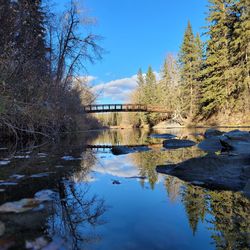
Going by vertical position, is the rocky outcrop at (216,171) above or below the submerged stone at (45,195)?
above

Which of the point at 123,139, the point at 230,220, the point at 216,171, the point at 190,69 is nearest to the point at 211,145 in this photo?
the point at 216,171

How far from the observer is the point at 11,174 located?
5.07 meters

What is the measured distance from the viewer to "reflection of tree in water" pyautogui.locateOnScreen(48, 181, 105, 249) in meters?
2.54

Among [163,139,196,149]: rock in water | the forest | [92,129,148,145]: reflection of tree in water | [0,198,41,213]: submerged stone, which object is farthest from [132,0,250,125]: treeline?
[0,198,41,213]: submerged stone

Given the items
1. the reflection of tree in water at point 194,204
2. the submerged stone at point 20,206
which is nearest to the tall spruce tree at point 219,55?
the reflection of tree in water at point 194,204

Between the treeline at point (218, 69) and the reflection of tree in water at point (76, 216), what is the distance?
82.1 feet

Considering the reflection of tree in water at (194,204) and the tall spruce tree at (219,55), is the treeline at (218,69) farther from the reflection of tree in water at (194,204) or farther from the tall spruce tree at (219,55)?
the reflection of tree in water at (194,204)

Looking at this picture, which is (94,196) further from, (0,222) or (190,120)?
(190,120)

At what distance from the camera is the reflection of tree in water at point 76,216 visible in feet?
8.33

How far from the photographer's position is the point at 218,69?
3002 cm

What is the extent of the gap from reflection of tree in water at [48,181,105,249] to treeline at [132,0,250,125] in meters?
25.0

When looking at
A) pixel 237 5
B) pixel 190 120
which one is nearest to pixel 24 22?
pixel 237 5

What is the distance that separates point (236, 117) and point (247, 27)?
8.58 meters

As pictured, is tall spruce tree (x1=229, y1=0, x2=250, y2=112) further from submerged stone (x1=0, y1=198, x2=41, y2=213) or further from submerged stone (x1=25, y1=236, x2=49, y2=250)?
submerged stone (x1=25, y1=236, x2=49, y2=250)
